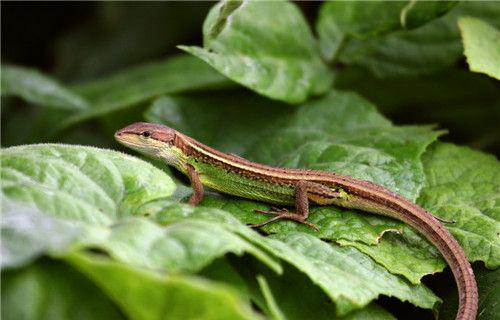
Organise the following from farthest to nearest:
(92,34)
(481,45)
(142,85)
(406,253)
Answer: (92,34) < (142,85) < (481,45) < (406,253)

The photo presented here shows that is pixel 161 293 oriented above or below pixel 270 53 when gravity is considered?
below

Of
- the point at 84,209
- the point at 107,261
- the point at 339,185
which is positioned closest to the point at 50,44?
the point at 339,185

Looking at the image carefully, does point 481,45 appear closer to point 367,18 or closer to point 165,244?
point 367,18

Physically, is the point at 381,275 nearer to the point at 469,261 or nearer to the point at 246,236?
the point at 469,261

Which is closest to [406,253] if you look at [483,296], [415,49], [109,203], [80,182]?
[483,296]

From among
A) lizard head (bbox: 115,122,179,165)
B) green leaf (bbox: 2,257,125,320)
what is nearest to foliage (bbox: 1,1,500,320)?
green leaf (bbox: 2,257,125,320)
